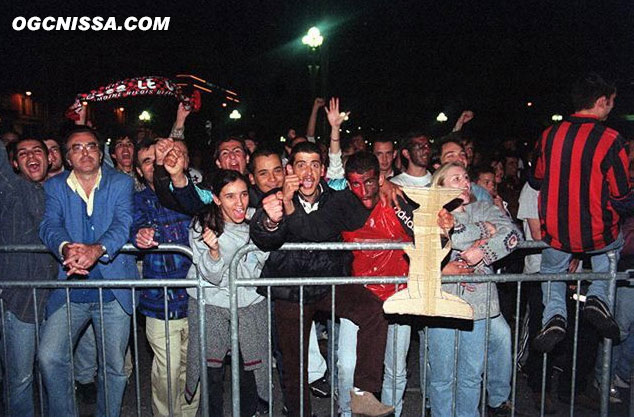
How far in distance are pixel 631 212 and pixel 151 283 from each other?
3.80 meters

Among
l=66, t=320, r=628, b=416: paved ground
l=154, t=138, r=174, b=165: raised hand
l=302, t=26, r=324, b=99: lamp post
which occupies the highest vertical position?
l=302, t=26, r=324, b=99: lamp post

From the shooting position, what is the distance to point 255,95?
50.3 meters

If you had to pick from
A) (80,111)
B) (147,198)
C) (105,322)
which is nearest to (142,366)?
(105,322)

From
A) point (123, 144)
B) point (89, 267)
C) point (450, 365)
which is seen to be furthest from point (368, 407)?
point (123, 144)

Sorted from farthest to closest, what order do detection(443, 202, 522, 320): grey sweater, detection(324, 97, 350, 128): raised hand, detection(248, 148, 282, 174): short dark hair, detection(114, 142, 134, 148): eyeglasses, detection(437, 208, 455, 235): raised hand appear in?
detection(114, 142, 134, 148): eyeglasses < detection(324, 97, 350, 128): raised hand < detection(248, 148, 282, 174): short dark hair < detection(443, 202, 522, 320): grey sweater < detection(437, 208, 455, 235): raised hand

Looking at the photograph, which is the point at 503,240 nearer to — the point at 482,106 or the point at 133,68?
the point at 482,106

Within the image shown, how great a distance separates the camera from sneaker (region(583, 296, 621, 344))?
3.74 meters

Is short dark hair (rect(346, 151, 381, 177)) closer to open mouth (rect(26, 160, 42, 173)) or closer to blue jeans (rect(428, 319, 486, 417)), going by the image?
blue jeans (rect(428, 319, 486, 417))

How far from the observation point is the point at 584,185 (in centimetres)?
403

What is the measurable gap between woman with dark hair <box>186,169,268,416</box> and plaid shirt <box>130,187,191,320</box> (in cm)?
28

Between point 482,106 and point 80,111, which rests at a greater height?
point 482,106

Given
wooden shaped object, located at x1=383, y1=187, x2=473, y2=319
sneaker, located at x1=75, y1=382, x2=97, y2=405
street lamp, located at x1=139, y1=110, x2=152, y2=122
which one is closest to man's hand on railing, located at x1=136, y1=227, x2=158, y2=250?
wooden shaped object, located at x1=383, y1=187, x2=473, y2=319

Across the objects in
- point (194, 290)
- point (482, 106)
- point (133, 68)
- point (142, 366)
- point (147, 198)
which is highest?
point (133, 68)

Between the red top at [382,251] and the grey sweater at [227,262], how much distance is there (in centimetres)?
79
